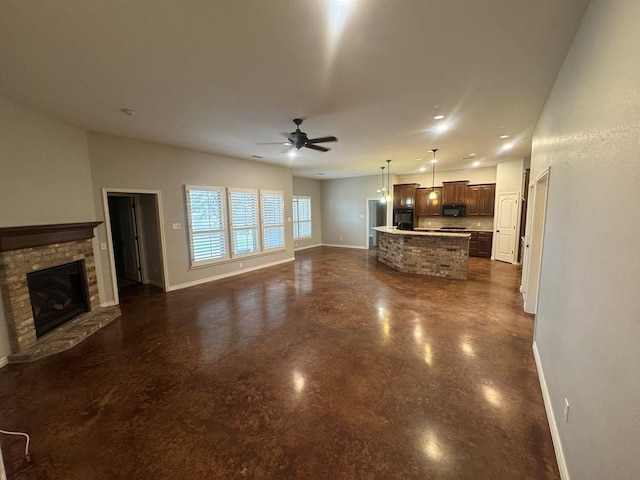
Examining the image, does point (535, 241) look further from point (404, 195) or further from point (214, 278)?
point (214, 278)

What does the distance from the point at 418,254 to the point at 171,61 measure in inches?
230

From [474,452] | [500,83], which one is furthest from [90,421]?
[500,83]

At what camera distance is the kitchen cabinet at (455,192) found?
27.8 ft

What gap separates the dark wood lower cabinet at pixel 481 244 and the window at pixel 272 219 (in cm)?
605

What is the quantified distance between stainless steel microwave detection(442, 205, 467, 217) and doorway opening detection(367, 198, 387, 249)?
7.97 feet

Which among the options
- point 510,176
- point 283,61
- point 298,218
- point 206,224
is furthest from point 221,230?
point 510,176

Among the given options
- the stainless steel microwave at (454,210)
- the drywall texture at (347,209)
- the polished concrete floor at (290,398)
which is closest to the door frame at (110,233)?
the polished concrete floor at (290,398)

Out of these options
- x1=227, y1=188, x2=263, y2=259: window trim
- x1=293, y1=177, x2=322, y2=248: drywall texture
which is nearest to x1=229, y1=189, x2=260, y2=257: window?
x1=227, y1=188, x2=263, y2=259: window trim

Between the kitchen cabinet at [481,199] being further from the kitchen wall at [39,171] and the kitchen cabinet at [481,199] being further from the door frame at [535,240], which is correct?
the kitchen wall at [39,171]

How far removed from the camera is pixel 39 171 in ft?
11.2

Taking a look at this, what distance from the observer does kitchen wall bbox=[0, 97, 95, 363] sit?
3.02 meters

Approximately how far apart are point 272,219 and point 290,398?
584 cm

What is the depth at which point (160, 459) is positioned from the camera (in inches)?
69.2

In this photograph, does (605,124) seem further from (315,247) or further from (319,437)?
(315,247)
